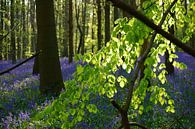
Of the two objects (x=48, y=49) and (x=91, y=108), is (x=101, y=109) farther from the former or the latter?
(x=91, y=108)

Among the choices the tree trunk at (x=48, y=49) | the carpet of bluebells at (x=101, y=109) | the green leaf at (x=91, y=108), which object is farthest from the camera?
the tree trunk at (x=48, y=49)

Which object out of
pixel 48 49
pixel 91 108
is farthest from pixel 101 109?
pixel 91 108

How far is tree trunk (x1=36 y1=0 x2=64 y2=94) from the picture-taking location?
11.4 metres

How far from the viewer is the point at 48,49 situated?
456 inches

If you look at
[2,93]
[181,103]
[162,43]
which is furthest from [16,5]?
[162,43]

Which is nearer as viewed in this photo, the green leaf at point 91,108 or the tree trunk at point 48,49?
the green leaf at point 91,108

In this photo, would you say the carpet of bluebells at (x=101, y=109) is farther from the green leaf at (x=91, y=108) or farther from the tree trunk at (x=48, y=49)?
the green leaf at (x=91, y=108)

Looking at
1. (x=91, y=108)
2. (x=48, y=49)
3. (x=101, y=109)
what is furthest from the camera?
(x=48, y=49)

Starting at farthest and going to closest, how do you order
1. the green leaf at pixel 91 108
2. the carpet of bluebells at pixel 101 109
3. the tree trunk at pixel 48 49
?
1. the tree trunk at pixel 48 49
2. the carpet of bluebells at pixel 101 109
3. the green leaf at pixel 91 108

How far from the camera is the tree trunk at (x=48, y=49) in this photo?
11.4 metres

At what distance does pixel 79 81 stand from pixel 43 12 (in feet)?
28.9

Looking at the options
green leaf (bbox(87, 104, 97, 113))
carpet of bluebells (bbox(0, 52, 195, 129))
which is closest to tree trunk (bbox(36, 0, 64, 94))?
carpet of bluebells (bbox(0, 52, 195, 129))

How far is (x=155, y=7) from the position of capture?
9.52 ft

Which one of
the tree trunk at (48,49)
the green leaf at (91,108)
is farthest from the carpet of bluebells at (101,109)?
the green leaf at (91,108)
